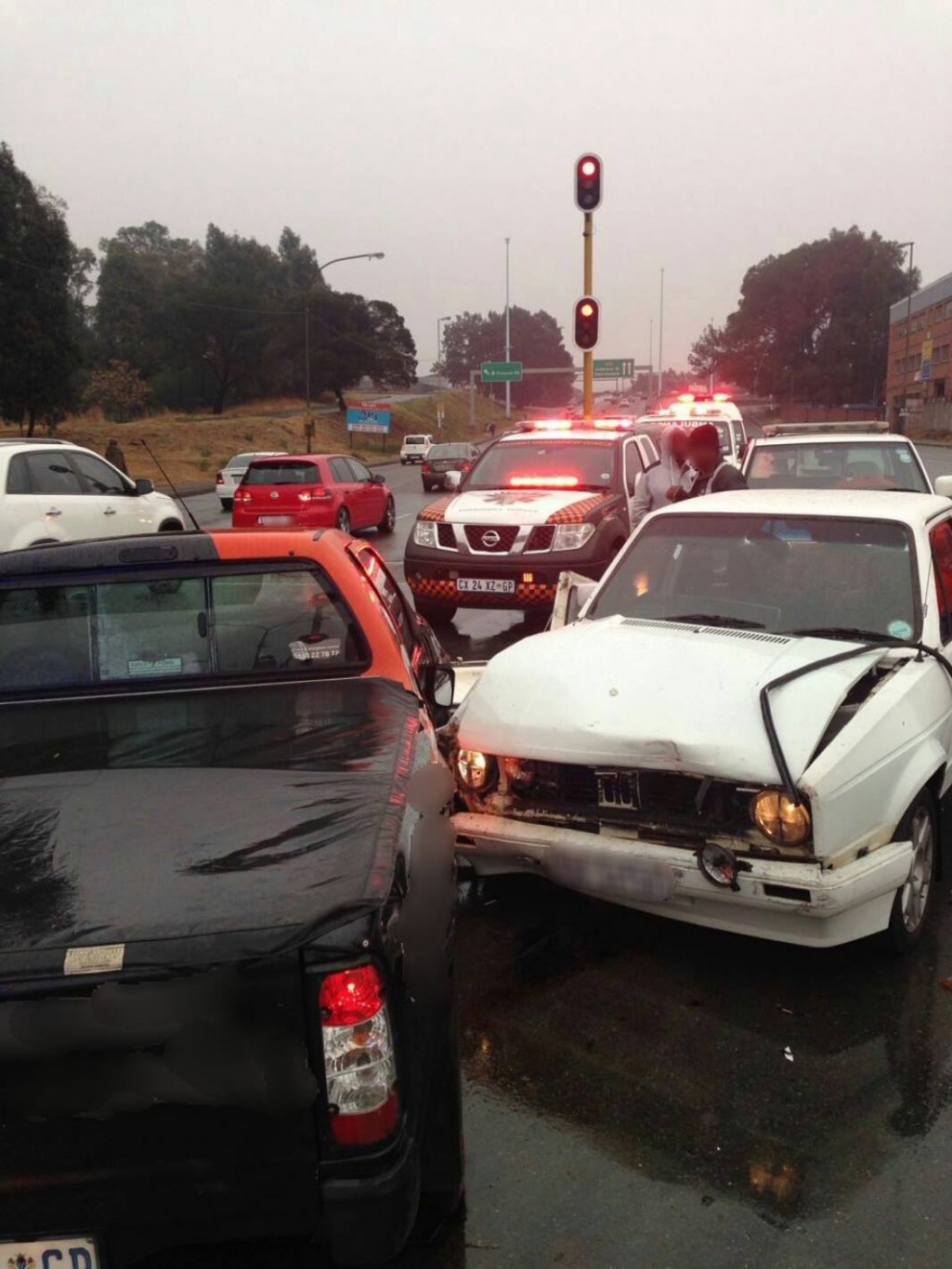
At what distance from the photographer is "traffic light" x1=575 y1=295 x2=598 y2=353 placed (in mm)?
12805

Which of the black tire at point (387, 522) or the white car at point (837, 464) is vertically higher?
the white car at point (837, 464)

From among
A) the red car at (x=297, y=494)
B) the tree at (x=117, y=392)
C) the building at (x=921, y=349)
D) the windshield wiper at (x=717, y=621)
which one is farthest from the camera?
the building at (x=921, y=349)

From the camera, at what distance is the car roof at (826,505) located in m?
5.00

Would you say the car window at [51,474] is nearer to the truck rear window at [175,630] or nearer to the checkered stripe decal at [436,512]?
the checkered stripe decal at [436,512]

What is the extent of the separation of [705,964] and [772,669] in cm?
109

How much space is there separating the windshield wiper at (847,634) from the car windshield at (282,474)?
47.1 ft

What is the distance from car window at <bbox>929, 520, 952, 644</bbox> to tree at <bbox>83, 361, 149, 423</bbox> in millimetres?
54670

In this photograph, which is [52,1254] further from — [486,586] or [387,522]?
[387,522]

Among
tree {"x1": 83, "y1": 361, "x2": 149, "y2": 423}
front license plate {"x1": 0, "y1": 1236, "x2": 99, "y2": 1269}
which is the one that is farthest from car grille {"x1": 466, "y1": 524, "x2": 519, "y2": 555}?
tree {"x1": 83, "y1": 361, "x2": 149, "y2": 423}

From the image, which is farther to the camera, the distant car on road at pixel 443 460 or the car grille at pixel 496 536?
the distant car on road at pixel 443 460

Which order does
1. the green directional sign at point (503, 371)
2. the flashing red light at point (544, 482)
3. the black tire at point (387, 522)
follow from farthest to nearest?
the green directional sign at point (503, 371), the black tire at point (387, 522), the flashing red light at point (544, 482)

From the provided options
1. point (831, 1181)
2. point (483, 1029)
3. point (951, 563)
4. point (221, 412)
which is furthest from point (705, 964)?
point (221, 412)

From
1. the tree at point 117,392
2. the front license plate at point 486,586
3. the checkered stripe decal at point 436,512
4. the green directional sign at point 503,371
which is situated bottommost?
the front license plate at point 486,586

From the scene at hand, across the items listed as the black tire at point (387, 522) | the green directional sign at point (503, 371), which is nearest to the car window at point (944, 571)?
the black tire at point (387, 522)
